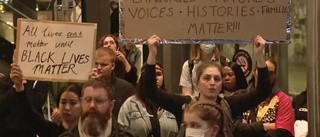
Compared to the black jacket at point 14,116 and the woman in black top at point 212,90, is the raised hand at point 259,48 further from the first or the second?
the black jacket at point 14,116

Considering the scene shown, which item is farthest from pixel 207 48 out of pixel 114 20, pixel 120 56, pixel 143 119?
pixel 114 20

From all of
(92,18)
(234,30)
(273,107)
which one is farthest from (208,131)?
(92,18)

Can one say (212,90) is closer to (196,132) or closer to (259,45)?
(259,45)

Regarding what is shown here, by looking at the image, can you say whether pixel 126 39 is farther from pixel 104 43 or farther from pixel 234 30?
pixel 104 43

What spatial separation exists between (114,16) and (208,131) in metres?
5.82

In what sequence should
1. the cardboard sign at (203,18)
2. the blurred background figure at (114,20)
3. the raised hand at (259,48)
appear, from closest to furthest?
the raised hand at (259,48), the cardboard sign at (203,18), the blurred background figure at (114,20)

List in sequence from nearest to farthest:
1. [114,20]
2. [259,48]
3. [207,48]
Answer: [259,48]
[207,48]
[114,20]

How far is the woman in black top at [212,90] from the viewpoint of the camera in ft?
15.8

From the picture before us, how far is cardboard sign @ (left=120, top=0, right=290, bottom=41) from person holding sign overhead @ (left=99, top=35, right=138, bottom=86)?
1.53 m

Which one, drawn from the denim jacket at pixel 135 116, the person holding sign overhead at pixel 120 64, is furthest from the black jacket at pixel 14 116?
the person holding sign overhead at pixel 120 64

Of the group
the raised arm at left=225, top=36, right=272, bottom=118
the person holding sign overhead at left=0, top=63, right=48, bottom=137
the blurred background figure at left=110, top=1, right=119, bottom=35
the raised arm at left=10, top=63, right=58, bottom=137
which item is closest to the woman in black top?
the raised arm at left=225, top=36, right=272, bottom=118

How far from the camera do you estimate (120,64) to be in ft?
21.2

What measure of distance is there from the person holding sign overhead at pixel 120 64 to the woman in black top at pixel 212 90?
4.79 ft

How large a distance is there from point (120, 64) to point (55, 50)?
1.33 m
